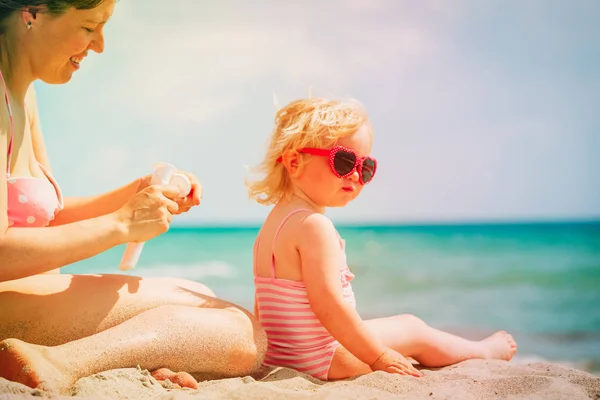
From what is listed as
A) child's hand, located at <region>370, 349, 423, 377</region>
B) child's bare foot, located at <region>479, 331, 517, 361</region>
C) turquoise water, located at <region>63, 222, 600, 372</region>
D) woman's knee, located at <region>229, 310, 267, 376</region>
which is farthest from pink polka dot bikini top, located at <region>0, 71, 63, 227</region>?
turquoise water, located at <region>63, 222, 600, 372</region>

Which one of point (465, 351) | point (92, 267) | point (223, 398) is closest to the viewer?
point (223, 398)

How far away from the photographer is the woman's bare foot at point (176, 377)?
7.68 ft

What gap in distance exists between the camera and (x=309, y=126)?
3037 mm

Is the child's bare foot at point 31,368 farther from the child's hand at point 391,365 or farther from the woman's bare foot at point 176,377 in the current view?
the child's hand at point 391,365

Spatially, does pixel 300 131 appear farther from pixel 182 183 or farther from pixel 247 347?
pixel 247 347

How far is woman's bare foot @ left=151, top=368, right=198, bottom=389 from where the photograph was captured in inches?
92.2

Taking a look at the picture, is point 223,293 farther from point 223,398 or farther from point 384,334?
point 223,398

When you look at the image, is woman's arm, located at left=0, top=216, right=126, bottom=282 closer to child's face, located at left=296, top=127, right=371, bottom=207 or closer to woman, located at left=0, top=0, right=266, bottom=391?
woman, located at left=0, top=0, right=266, bottom=391

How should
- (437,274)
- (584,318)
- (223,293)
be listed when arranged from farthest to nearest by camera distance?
(437,274)
(223,293)
(584,318)

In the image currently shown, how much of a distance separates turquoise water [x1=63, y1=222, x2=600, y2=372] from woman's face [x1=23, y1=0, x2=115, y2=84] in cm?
423

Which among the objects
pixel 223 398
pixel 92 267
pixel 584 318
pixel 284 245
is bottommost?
pixel 92 267

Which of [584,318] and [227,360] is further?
[584,318]

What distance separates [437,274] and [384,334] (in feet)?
28.1

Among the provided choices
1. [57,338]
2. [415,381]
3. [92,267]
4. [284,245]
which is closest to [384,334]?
[415,381]
